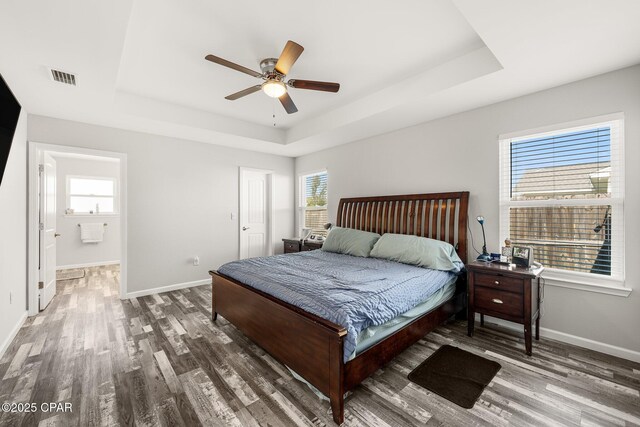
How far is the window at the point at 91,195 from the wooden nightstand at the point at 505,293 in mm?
7701

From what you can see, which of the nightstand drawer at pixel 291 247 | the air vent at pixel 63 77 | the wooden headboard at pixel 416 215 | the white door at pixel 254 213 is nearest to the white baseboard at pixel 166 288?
the white door at pixel 254 213

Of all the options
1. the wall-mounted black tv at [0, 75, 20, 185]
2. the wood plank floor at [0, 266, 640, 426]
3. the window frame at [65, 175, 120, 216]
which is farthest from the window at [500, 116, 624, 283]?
the window frame at [65, 175, 120, 216]

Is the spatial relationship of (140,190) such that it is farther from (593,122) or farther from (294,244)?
(593,122)

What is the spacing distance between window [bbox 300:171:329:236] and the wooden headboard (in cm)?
79

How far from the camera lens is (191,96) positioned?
3504 mm

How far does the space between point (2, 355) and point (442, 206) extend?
469 cm

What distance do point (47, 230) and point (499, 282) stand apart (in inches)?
216

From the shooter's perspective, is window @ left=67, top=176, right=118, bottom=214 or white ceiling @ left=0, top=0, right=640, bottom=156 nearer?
white ceiling @ left=0, top=0, right=640, bottom=156

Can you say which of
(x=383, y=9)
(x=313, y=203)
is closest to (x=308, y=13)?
(x=383, y=9)

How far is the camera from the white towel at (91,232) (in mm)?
6254

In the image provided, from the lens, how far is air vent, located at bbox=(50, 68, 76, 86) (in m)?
2.47

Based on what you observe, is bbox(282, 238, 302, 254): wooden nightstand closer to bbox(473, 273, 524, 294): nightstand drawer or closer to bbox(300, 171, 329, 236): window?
bbox(300, 171, 329, 236): window

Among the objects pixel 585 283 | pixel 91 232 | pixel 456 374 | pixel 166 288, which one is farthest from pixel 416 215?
pixel 91 232

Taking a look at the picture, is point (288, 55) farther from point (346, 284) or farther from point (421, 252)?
point (421, 252)
